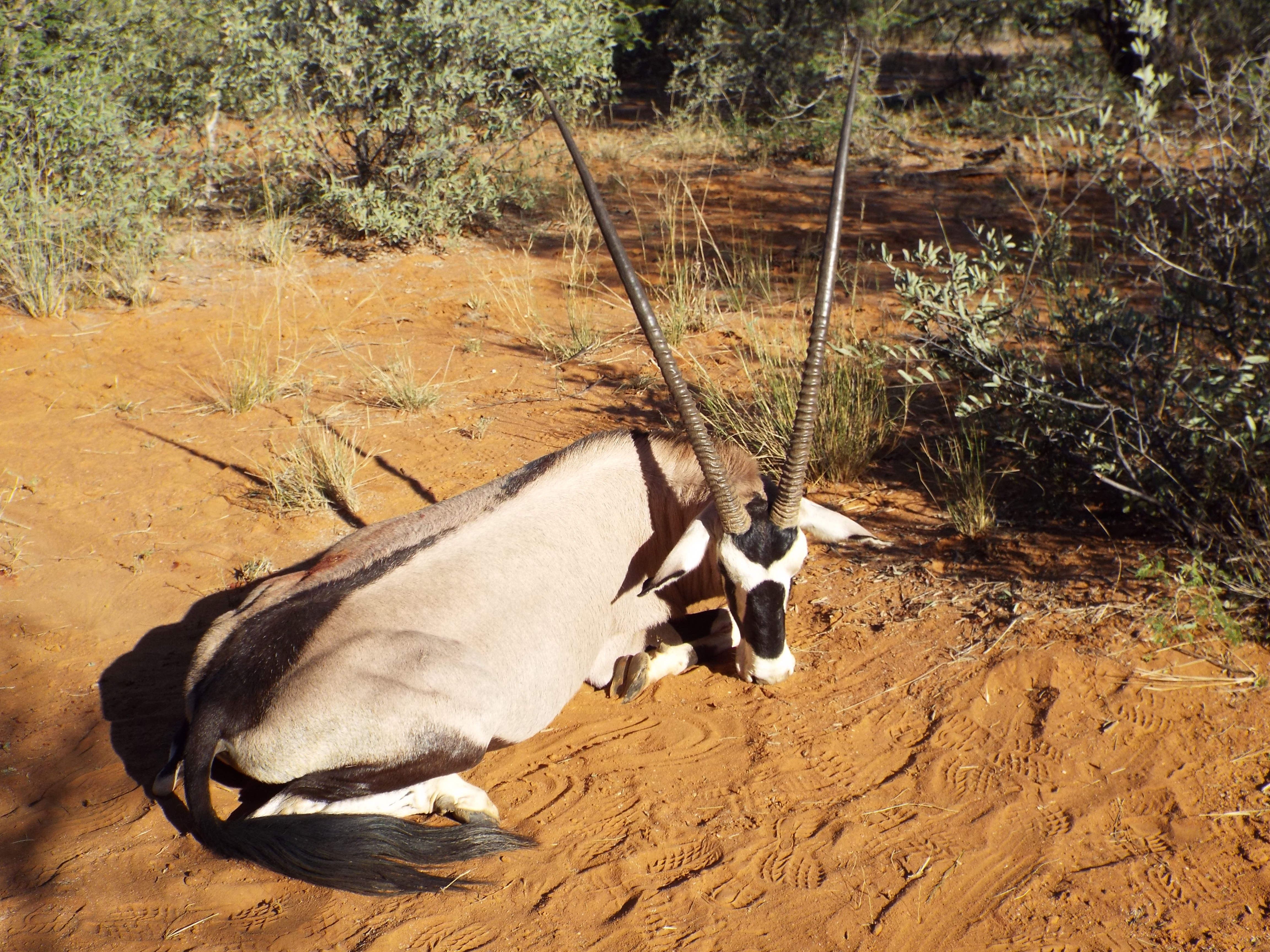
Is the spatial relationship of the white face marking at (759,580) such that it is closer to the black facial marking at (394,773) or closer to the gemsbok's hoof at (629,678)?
the gemsbok's hoof at (629,678)

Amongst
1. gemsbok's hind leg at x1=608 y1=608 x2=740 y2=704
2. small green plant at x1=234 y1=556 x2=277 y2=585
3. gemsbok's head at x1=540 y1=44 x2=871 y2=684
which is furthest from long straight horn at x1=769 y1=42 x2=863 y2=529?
small green plant at x1=234 y1=556 x2=277 y2=585

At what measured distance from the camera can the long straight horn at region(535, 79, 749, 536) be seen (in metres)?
3.51

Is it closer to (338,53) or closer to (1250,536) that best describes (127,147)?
(338,53)

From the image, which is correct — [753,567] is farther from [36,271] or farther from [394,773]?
[36,271]

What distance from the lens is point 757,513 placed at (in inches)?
144

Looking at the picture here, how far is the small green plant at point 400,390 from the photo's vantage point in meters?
6.18

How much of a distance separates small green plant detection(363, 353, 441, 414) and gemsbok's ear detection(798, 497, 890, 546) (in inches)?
124

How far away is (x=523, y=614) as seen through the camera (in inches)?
139

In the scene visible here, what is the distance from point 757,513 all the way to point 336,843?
1818 mm

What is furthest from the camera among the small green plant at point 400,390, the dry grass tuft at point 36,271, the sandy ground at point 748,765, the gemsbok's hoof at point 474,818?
the dry grass tuft at point 36,271

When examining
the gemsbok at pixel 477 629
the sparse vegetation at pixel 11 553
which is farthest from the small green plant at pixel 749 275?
the sparse vegetation at pixel 11 553

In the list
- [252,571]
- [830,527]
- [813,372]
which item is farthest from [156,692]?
[813,372]

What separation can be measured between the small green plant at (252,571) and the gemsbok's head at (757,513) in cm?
213

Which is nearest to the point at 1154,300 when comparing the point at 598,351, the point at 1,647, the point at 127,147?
the point at 598,351
